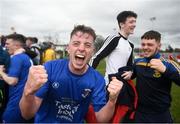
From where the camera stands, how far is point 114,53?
264 inches

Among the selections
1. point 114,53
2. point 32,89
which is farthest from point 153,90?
point 32,89

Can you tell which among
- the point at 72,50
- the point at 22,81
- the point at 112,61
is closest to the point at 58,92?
the point at 72,50

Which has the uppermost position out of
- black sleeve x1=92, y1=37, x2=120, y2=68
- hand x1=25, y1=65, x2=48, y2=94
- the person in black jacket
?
hand x1=25, y1=65, x2=48, y2=94

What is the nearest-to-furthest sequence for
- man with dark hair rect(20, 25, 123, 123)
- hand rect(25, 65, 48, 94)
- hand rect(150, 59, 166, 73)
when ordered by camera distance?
1. hand rect(25, 65, 48, 94)
2. man with dark hair rect(20, 25, 123, 123)
3. hand rect(150, 59, 166, 73)

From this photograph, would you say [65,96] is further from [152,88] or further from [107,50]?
[107,50]

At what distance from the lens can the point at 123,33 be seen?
6.87 metres

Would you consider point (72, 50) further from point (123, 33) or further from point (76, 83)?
point (123, 33)

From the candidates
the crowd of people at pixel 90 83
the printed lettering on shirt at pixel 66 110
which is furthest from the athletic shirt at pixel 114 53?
the printed lettering on shirt at pixel 66 110

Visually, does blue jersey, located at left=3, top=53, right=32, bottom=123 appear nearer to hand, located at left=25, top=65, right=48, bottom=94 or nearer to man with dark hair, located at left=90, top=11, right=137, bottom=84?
man with dark hair, located at left=90, top=11, right=137, bottom=84

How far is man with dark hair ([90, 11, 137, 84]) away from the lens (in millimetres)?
6617

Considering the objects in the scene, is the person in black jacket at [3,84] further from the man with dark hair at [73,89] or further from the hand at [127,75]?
the man with dark hair at [73,89]

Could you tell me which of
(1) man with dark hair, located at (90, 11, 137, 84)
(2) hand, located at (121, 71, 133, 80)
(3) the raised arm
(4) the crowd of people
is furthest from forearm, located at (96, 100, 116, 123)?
(1) man with dark hair, located at (90, 11, 137, 84)

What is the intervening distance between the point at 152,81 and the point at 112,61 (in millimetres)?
1047

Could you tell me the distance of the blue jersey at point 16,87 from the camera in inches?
234
